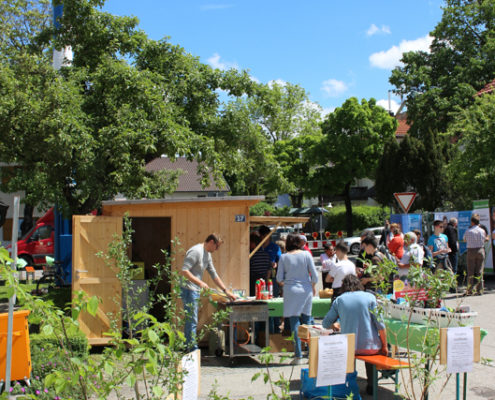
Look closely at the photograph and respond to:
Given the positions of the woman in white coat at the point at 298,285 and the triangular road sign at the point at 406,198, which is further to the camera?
the triangular road sign at the point at 406,198

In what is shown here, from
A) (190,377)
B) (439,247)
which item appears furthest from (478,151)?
(190,377)

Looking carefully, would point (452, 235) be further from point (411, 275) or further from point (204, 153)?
point (411, 275)

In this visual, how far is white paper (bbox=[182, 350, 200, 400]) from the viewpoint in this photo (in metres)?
3.98

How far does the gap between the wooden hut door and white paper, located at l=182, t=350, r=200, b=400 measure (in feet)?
16.7

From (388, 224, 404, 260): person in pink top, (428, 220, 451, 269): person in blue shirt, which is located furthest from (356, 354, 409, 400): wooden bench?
(428, 220, 451, 269): person in blue shirt

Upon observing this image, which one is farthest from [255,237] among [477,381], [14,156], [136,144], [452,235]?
[452,235]

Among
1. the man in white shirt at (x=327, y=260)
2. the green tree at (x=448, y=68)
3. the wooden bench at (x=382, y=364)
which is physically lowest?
the wooden bench at (x=382, y=364)

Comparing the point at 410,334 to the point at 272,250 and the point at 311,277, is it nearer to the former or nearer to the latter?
the point at 311,277

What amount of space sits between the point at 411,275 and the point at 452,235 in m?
11.5

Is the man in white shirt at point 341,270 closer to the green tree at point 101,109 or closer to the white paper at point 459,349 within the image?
the white paper at point 459,349

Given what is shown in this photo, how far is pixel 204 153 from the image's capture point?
1377 centimetres

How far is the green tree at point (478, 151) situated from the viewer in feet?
56.4

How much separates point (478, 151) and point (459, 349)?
Result: 45.8 ft

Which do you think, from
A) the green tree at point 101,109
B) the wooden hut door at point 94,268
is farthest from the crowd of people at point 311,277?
the green tree at point 101,109
